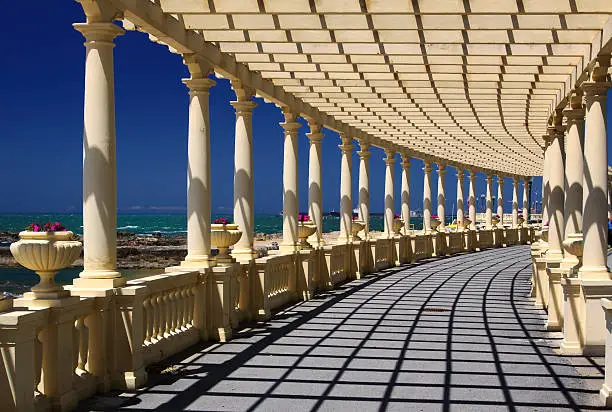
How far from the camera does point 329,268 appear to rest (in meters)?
28.9

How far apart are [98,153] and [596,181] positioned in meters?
8.95

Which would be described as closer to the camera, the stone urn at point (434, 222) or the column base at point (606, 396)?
the column base at point (606, 396)

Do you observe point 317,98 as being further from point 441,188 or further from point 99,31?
point 441,188

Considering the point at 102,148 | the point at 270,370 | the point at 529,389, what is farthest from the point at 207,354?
the point at 529,389

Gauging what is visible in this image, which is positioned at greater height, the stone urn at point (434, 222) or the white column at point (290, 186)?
the white column at point (290, 186)

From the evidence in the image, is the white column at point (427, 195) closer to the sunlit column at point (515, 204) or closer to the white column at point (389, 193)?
the white column at point (389, 193)

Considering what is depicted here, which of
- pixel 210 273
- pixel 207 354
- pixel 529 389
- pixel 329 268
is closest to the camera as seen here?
pixel 529 389

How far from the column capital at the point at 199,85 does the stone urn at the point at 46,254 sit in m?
7.18

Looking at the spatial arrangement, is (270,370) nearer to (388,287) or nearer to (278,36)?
(278,36)

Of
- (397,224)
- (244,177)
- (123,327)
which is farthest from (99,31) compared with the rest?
(397,224)

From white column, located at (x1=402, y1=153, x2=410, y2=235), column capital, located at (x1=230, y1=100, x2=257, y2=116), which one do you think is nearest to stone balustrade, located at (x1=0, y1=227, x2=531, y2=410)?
column capital, located at (x1=230, y1=100, x2=257, y2=116)

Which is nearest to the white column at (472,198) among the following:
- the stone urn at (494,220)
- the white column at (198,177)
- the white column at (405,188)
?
the stone urn at (494,220)

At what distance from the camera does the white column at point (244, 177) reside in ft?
69.6

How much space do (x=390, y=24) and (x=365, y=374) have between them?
669 cm
